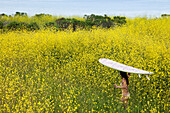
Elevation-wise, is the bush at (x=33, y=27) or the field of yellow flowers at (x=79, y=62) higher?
the bush at (x=33, y=27)

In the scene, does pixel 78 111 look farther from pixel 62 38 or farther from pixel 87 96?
pixel 62 38

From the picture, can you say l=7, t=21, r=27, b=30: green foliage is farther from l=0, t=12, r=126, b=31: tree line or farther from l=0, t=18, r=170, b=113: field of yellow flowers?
l=0, t=18, r=170, b=113: field of yellow flowers

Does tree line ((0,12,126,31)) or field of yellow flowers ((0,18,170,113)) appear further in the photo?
tree line ((0,12,126,31))

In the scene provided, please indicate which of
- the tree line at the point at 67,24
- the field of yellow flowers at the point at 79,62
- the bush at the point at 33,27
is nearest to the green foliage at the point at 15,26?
the tree line at the point at 67,24

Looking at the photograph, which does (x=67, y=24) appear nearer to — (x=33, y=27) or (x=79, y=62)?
(x=33, y=27)

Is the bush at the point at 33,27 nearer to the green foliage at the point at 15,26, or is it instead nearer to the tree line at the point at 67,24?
the tree line at the point at 67,24

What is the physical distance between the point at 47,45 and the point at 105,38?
233 centimetres

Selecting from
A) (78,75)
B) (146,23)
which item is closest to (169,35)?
(146,23)

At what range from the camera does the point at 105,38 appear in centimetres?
821

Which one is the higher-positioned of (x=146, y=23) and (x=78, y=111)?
(x=146, y=23)

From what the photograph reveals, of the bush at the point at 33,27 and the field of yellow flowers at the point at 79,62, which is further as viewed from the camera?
the bush at the point at 33,27

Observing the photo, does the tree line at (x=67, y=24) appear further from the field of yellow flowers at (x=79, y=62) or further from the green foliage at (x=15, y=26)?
the field of yellow flowers at (x=79, y=62)

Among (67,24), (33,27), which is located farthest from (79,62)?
(33,27)

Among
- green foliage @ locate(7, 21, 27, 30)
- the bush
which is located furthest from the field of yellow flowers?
green foliage @ locate(7, 21, 27, 30)
